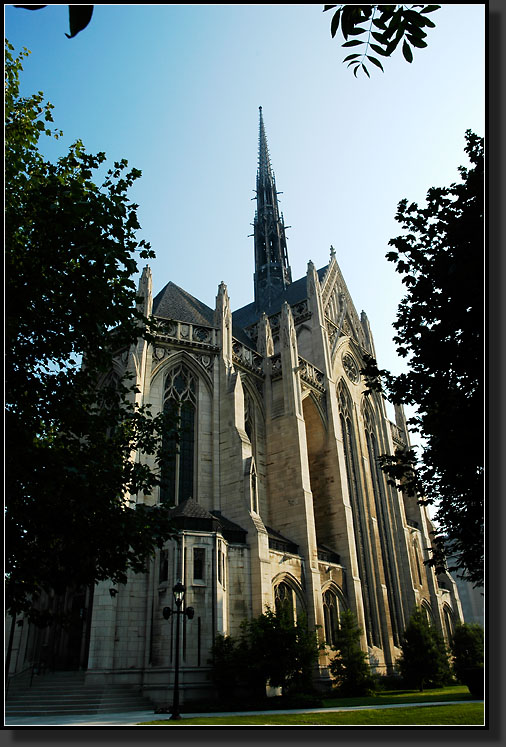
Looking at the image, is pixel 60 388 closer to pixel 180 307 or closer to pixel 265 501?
pixel 265 501

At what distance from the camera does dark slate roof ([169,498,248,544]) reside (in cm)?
2178

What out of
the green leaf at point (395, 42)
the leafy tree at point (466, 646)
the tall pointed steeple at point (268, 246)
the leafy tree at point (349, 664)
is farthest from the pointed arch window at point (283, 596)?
the tall pointed steeple at point (268, 246)

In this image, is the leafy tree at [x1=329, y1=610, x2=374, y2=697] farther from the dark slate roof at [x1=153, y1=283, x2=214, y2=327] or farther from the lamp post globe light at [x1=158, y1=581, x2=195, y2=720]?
the dark slate roof at [x1=153, y1=283, x2=214, y2=327]

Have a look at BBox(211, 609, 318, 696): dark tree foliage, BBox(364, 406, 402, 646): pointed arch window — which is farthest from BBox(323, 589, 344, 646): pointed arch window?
BBox(364, 406, 402, 646): pointed arch window

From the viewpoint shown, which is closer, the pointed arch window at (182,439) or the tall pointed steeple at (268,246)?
the pointed arch window at (182,439)

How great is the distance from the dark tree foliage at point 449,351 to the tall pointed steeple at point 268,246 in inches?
1460

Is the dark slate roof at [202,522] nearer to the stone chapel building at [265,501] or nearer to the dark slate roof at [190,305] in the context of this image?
the stone chapel building at [265,501]

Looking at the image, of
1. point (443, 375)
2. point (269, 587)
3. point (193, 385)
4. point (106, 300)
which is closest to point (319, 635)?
point (269, 587)

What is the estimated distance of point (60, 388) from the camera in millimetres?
10867

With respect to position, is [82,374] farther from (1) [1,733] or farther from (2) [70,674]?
(2) [70,674]

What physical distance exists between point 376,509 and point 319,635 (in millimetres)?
14720

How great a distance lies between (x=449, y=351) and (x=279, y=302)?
1480 inches

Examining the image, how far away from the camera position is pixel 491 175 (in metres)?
6.93

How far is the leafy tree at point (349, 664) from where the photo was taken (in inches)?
934
